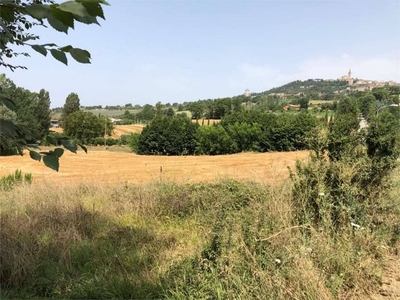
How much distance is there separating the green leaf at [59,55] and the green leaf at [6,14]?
14 centimetres

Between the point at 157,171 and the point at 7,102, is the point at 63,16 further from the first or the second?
the point at 157,171

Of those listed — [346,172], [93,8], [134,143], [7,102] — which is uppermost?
[93,8]

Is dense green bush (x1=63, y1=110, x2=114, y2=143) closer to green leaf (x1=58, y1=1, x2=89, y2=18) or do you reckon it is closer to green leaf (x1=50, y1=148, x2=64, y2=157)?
green leaf (x1=50, y1=148, x2=64, y2=157)

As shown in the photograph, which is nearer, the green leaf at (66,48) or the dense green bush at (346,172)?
the green leaf at (66,48)

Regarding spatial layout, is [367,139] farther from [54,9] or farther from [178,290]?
[54,9]

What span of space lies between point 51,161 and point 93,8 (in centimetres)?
43

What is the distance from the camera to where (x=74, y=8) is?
74 centimetres

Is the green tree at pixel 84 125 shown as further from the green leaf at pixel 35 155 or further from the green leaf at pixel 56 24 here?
the green leaf at pixel 56 24

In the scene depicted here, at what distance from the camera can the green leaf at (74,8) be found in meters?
0.73

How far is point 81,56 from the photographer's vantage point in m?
0.83

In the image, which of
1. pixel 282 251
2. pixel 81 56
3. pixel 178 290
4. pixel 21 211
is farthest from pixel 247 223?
pixel 21 211

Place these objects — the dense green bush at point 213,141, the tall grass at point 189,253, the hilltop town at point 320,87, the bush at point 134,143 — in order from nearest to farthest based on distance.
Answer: the tall grass at point 189,253 → the dense green bush at point 213,141 → the bush at point 134,143 → the hilltop town at point 320,87

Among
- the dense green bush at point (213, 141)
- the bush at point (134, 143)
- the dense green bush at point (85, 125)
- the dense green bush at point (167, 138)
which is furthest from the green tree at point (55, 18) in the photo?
the dense green bush at point (85, 125)

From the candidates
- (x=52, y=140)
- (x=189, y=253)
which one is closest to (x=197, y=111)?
(x=189, y=253)
